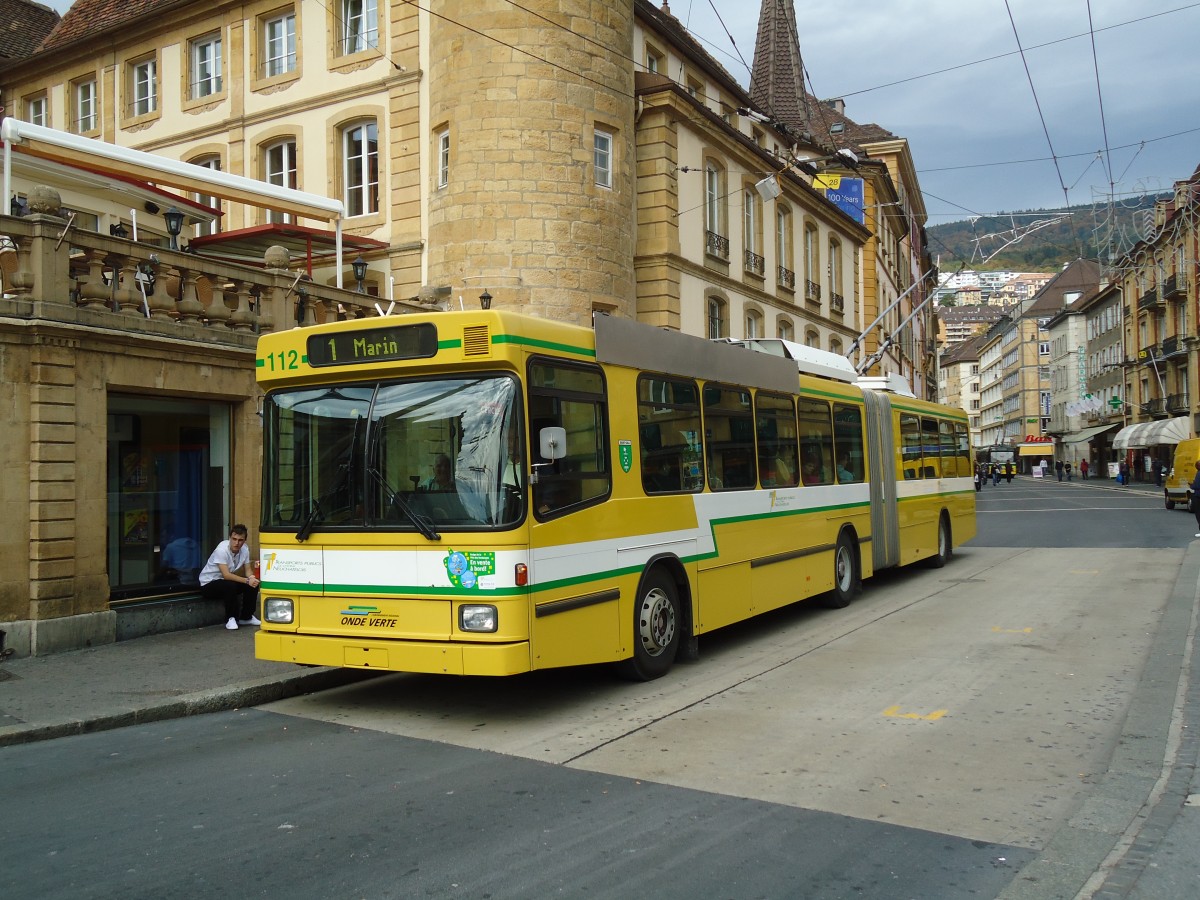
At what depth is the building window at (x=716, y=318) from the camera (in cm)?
2802

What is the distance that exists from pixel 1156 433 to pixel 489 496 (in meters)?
64.3

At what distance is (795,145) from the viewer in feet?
128

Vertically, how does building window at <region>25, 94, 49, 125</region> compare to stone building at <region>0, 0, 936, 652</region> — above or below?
above

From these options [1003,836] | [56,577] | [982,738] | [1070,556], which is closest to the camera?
[1003,836]

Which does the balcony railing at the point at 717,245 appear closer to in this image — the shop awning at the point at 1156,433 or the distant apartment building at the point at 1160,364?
the distant apartment building at the point at 1160,364

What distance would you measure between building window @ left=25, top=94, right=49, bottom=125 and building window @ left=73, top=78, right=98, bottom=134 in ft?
4.40

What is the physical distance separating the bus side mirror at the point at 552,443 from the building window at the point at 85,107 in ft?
90.1

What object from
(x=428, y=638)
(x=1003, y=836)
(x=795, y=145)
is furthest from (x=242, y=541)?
(x=795, y=145)

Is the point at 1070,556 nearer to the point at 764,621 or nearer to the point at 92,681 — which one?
the point at 764,621

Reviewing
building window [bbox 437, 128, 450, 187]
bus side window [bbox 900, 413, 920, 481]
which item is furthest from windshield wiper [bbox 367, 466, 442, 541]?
building window [bbox 437, 128, 450, 187]

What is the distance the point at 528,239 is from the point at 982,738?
1617cm

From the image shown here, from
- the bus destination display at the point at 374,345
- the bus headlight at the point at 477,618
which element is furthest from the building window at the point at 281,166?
the bus headlight at the point at 477,618

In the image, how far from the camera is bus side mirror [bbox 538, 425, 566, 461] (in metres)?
7.49

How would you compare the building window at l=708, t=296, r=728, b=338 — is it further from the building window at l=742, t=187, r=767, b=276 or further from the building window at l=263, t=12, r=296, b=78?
the building window at l=263, t=12, r=296, b=78
